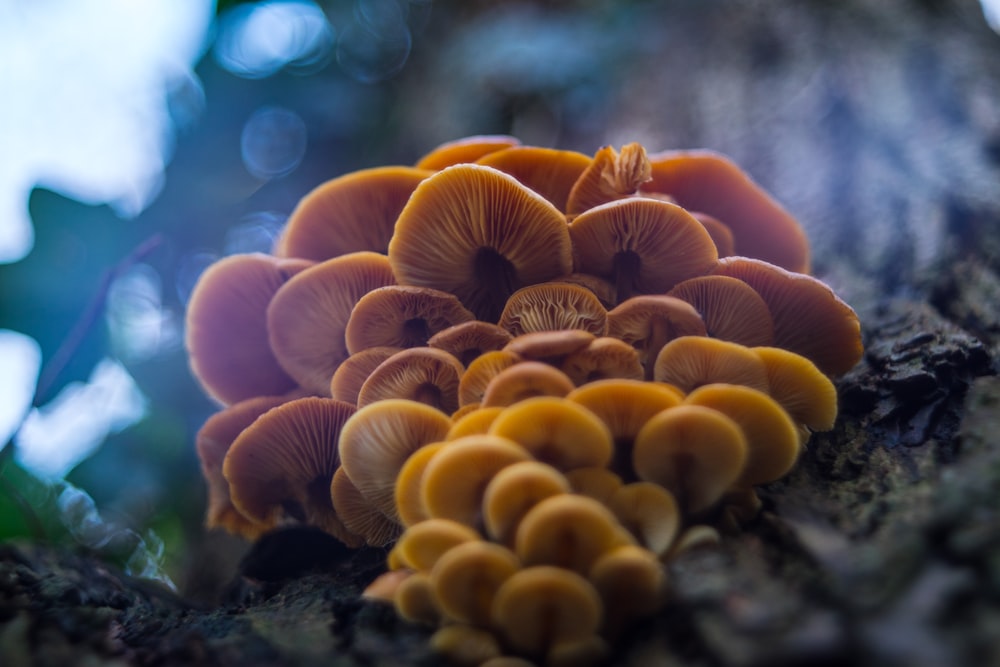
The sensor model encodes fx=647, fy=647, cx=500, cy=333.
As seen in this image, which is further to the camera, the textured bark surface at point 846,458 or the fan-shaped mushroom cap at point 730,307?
the fan-shaped mushroom cap at point 730,307

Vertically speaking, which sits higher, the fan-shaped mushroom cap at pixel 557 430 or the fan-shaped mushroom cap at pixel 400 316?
the fan-shaped mushroom cap at pixel 400 316

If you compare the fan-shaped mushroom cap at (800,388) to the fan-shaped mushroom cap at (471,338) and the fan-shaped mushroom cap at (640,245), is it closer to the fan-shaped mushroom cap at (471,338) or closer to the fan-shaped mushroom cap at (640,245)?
the fan-shaped mushroom cap at (640,245)

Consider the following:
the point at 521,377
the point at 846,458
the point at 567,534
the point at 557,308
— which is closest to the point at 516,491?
the point at 567,534

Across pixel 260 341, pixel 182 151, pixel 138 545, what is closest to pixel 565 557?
pixel 260 341

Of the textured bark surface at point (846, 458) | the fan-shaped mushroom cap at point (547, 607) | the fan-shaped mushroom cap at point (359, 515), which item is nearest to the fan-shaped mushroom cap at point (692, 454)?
the textured bark surface at point (846, 458)

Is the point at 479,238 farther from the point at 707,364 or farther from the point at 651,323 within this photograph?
the point at 707,364

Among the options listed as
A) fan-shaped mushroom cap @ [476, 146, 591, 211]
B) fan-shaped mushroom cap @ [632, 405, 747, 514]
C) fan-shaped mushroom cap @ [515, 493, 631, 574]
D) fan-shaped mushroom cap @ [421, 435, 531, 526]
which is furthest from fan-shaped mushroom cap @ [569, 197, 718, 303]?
fan-shaped mushroom cap @ [515, 493, 631, 574]
